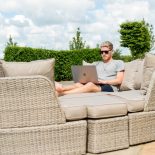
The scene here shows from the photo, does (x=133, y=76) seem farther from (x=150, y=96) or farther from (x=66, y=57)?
(x=66, y=57)

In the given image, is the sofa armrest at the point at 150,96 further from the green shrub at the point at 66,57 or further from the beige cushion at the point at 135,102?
the green shrub at the point at 66,57

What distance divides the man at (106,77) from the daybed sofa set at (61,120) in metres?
1.14

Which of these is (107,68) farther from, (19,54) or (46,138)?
(19,54)

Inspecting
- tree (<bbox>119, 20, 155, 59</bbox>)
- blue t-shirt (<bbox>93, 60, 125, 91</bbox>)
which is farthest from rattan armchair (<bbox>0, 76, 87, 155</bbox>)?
tree (<bbox>119, 20, 155, 59</bbox>)

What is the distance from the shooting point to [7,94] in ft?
14.0

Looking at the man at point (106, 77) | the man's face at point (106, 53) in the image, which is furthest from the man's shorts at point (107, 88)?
the man's face at point (106, 53)

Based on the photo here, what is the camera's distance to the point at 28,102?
4.32 metres

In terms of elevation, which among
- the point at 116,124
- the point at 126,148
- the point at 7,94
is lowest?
the point at 126,148

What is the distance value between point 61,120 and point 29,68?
1267 millimetres

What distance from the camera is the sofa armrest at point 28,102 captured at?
168 inches

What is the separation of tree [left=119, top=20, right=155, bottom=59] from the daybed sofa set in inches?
1032

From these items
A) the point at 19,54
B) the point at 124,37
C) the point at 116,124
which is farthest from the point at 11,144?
the point at 124,37

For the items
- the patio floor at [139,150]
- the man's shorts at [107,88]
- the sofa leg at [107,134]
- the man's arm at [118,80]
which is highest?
the man's arm at [118,80]

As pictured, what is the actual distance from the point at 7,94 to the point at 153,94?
182 centimetres
